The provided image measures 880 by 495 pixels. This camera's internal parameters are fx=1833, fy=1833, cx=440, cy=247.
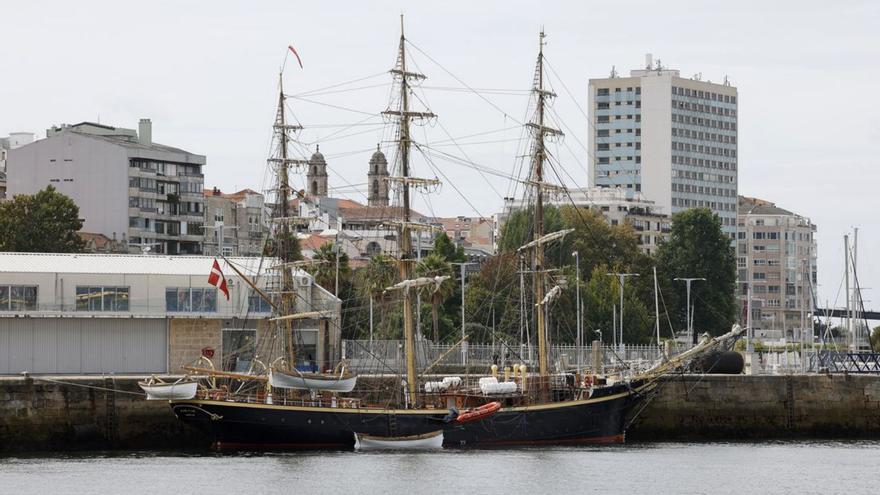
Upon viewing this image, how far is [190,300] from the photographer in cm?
8788

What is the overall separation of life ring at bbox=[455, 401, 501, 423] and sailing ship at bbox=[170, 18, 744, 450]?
0.04m

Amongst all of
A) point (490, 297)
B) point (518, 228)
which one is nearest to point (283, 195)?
point (490, 297)

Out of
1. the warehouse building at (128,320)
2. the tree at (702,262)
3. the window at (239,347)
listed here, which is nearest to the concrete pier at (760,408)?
the window at (239,347)

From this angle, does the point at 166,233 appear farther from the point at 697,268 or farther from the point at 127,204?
the point at 697,268

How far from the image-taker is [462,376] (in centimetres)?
8806

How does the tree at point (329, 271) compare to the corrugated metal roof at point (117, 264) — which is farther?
the tree at point (329, 271)

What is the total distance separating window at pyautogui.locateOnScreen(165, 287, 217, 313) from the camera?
87500 millimetres

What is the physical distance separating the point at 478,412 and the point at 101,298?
19.9 meters

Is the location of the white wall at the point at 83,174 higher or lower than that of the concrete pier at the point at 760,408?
higher

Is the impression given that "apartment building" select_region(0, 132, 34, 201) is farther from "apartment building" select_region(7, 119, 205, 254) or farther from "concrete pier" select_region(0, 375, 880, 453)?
"concrete pier" select_region(0, 375, 880, 453)

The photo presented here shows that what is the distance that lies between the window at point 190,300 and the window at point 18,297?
6.25 m

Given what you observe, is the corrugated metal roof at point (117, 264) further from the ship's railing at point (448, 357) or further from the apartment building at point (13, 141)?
the apartment building at point (13, 141)

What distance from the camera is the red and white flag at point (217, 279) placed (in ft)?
268

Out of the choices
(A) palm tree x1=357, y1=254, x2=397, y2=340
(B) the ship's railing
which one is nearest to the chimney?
(A) palm tree x1=357, y1=254, x2=397, y2=340
